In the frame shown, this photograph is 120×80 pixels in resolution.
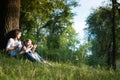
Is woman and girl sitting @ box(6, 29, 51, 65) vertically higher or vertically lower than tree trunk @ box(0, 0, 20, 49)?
lower

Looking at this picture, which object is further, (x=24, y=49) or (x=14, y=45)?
(x=14, y=45)

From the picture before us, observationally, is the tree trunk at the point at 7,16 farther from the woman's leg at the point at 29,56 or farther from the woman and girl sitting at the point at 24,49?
the woman's leg at the point at 29,56

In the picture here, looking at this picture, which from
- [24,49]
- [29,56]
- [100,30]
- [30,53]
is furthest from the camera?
[100,30]

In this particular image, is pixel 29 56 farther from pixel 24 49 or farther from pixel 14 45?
pixel 14 45

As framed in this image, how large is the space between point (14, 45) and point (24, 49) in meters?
1.21

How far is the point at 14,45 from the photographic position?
1404 centimetres

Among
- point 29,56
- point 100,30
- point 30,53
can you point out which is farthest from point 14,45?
point 100,30

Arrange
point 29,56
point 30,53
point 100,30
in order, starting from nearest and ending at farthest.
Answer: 1. point 29,56
2. point 30,53
3. point 100,30

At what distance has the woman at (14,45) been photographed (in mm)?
13386

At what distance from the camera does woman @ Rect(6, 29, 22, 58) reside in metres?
13.4

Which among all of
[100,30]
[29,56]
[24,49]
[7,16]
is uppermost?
[7,16]

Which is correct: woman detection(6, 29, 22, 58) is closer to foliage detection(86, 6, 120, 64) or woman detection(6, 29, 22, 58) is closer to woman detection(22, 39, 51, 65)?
woman detection(22, 39, 51, 65)

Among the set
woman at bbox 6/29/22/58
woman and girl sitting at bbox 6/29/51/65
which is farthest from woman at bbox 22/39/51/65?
woman at bbox 6/29/22/58

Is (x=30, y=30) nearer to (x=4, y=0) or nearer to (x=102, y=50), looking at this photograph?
(x=102, y=50)
